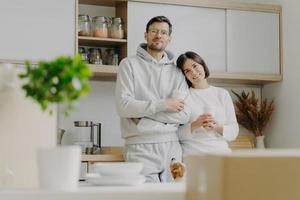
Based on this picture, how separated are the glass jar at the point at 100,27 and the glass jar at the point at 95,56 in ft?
0.41

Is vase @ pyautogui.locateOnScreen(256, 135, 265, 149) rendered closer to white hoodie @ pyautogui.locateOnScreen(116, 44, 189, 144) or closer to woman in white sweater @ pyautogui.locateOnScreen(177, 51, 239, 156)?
woman in white sweater @ pyautogui.locateOnScreen(177, 51, 239, 156)

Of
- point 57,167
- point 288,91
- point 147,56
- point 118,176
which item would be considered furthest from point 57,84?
point 288,91

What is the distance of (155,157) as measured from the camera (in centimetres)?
350

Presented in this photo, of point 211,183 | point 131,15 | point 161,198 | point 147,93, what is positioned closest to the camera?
point 211,183

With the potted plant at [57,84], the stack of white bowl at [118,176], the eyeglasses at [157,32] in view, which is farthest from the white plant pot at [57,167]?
the eyeglasses at [157,32]

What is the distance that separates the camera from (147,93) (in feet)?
11.5

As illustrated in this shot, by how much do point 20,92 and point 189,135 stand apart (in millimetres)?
2255

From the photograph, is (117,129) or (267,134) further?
(267,134)

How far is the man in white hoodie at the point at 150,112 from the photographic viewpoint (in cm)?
343

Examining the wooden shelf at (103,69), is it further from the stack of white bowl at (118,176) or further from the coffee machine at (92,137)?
the stack of white bowl at (118,176)

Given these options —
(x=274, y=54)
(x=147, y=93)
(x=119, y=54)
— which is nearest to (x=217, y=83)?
(x=274, y=54)

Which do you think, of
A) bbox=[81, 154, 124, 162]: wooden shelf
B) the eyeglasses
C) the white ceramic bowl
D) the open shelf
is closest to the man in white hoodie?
the eyeglasses

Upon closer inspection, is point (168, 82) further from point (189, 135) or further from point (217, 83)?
point (217, 83)

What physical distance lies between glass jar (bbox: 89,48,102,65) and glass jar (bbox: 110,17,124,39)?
0.17m
